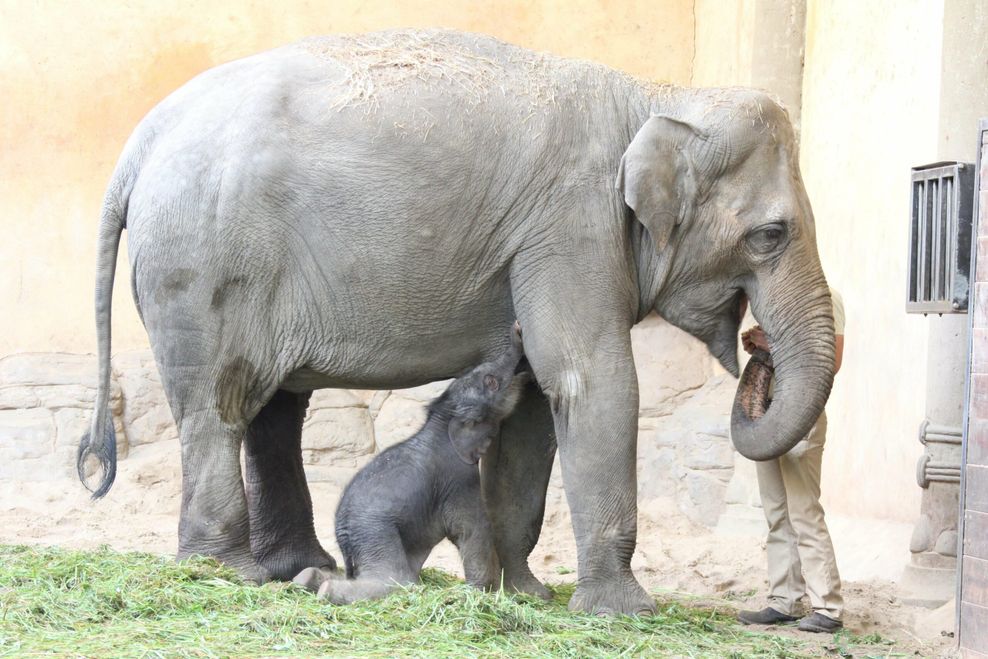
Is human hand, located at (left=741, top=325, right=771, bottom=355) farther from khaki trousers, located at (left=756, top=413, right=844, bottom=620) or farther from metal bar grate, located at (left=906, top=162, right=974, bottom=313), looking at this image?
metal bar grate, located at (left=906, top=162, right=974, bottom=313)

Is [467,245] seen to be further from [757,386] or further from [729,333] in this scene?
[757,386]

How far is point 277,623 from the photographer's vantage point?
15.2ft

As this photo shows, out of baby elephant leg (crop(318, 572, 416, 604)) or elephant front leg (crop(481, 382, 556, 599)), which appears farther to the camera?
elephant front leg (crop(481, 382, 556, 599))

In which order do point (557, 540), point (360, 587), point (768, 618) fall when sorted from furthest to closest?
1. point (557, 540)
2. point (768, 618)
3. point (360, 587)

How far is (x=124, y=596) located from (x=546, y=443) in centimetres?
194

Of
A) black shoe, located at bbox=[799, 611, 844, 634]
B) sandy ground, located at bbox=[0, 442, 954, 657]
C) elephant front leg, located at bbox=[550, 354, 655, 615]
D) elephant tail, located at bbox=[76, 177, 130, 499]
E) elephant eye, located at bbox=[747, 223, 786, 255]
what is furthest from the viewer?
sandy ground, located at bbox=[0, 442, 954, 657]

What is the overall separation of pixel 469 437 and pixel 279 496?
44.7 inches

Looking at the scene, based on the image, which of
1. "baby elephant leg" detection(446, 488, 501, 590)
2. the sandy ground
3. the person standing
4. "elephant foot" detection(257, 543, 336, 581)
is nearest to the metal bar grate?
the person standing

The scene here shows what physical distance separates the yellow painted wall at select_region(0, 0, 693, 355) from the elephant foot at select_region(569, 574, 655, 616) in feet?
17.1

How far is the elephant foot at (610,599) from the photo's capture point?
209 inches

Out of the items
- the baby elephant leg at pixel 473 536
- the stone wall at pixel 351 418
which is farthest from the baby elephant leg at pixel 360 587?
the stone wall at pixel 351 418

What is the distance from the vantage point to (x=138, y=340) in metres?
9.72

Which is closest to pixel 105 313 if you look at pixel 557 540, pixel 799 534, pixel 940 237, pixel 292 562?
pixel 292 562

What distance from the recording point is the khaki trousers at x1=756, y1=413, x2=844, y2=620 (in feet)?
18.6
